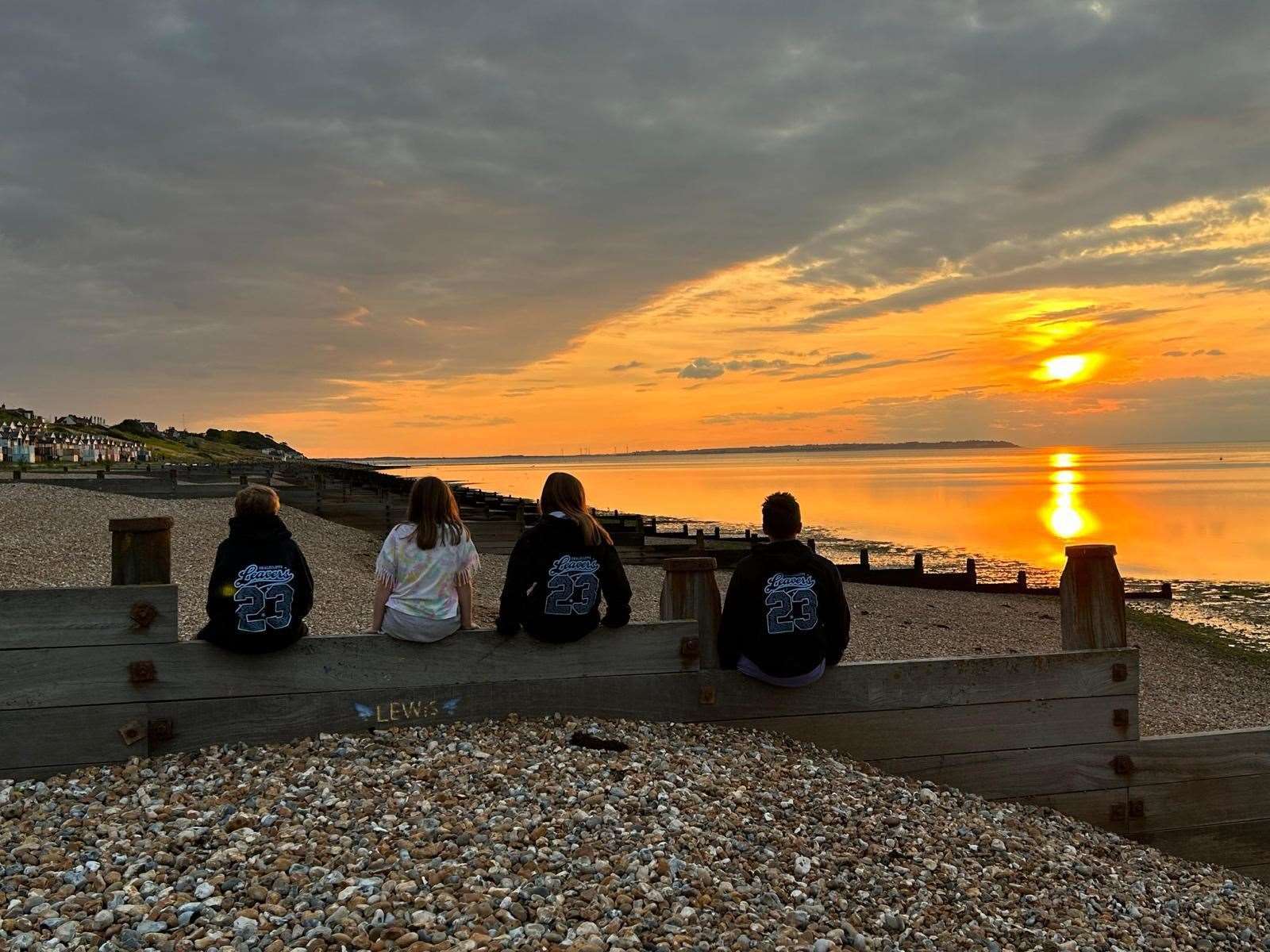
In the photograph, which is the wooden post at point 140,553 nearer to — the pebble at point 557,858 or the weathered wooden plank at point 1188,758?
the pebble at point 557,858

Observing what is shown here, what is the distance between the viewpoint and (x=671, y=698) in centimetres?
581

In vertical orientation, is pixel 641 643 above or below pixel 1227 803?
above

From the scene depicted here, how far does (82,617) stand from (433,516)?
6.48 ft

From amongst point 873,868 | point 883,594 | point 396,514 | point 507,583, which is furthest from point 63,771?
point 396,514

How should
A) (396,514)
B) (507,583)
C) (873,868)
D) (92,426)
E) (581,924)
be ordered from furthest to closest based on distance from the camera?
1. (92,426)
2. (396,514)
3. (507,583)
4. (873,868)
5. (581,924)

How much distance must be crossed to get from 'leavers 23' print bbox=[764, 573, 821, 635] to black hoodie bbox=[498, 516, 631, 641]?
902 millimetres

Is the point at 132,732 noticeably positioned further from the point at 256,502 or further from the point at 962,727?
the point at 962,727

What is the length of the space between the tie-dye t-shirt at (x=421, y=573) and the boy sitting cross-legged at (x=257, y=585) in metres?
0.50

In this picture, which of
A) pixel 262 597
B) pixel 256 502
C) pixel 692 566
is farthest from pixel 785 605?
pixel 256 502

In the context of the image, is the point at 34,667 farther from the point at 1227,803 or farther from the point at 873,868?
the point at 1227,803

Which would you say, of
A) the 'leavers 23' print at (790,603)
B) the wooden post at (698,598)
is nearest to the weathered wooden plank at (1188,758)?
the 'leavers 23' print at (790,603)

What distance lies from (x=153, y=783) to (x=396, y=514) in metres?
28.1

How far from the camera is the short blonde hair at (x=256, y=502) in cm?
527

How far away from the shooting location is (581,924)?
3.59 metres
